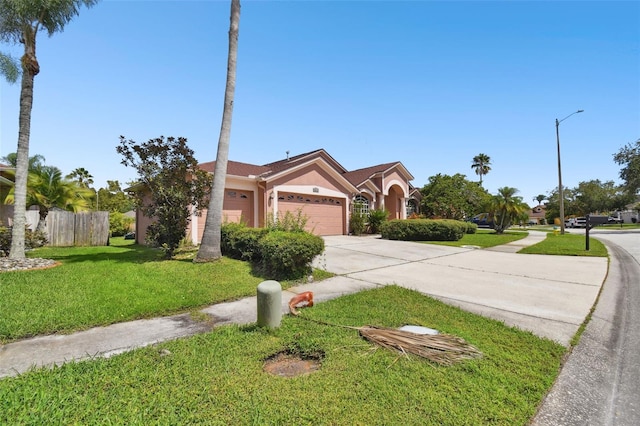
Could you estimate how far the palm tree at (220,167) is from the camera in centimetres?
861

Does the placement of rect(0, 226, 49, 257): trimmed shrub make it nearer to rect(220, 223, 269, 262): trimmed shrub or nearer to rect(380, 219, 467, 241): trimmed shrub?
rect(220, 223, 269, 262): trimmed shrub

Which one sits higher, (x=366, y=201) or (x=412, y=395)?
(x=366, y=201)

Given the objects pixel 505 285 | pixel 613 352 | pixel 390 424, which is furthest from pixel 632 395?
pixel 505 285

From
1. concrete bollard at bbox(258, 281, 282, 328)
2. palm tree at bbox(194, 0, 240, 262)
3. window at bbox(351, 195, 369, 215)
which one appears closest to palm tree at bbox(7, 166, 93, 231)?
palm tree at bbox(194, 0, 240, 262)

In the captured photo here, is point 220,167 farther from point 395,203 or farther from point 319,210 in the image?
point 395,203

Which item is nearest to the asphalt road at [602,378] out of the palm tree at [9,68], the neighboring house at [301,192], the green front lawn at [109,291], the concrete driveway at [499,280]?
the concrete driveway at [499,280]

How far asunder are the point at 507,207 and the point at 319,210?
51.8 feet

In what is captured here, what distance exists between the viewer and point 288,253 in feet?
23.8

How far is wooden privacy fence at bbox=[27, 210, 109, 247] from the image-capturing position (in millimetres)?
14961

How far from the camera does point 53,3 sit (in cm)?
913

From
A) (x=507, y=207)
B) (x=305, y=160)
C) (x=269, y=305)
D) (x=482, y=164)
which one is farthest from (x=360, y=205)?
(x=482, y=164)

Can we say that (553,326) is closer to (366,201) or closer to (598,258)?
(598,258)

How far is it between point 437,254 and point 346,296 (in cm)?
773

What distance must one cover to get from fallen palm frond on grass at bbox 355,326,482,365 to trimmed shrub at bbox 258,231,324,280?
355cm
